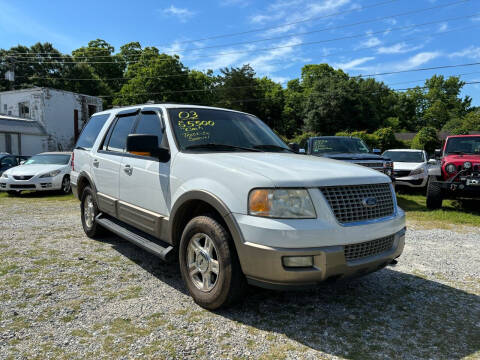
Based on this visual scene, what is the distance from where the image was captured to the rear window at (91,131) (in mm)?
5387

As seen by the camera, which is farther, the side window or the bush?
the bush

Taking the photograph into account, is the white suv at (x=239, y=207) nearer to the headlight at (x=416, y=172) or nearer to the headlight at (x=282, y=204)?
the headlight at (x=282, y=204)

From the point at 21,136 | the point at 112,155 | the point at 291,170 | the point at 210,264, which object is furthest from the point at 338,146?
the point at 21,136

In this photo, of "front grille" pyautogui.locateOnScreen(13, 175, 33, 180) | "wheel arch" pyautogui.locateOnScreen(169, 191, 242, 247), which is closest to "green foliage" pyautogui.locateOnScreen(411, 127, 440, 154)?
"front grille" pyautogui.locateOnScreen(13, 175, 33, 180)

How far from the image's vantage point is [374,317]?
3.12 metres

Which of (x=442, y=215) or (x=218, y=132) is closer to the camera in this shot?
(x=218, y=132)

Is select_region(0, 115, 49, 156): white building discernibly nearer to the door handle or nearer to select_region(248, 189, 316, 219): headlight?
the door handle

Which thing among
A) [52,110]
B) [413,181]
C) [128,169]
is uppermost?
[52,110]

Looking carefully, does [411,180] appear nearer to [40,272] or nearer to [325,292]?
[325,292]

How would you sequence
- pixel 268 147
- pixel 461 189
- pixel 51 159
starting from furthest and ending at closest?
pixel 51 159
pixel 461 189
pixel 268 147

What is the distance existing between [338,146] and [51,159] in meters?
10.1

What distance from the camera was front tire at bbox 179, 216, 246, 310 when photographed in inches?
111

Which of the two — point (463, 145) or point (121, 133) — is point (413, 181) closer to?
point (463, 145)

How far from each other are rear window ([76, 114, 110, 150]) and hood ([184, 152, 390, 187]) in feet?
9.06
